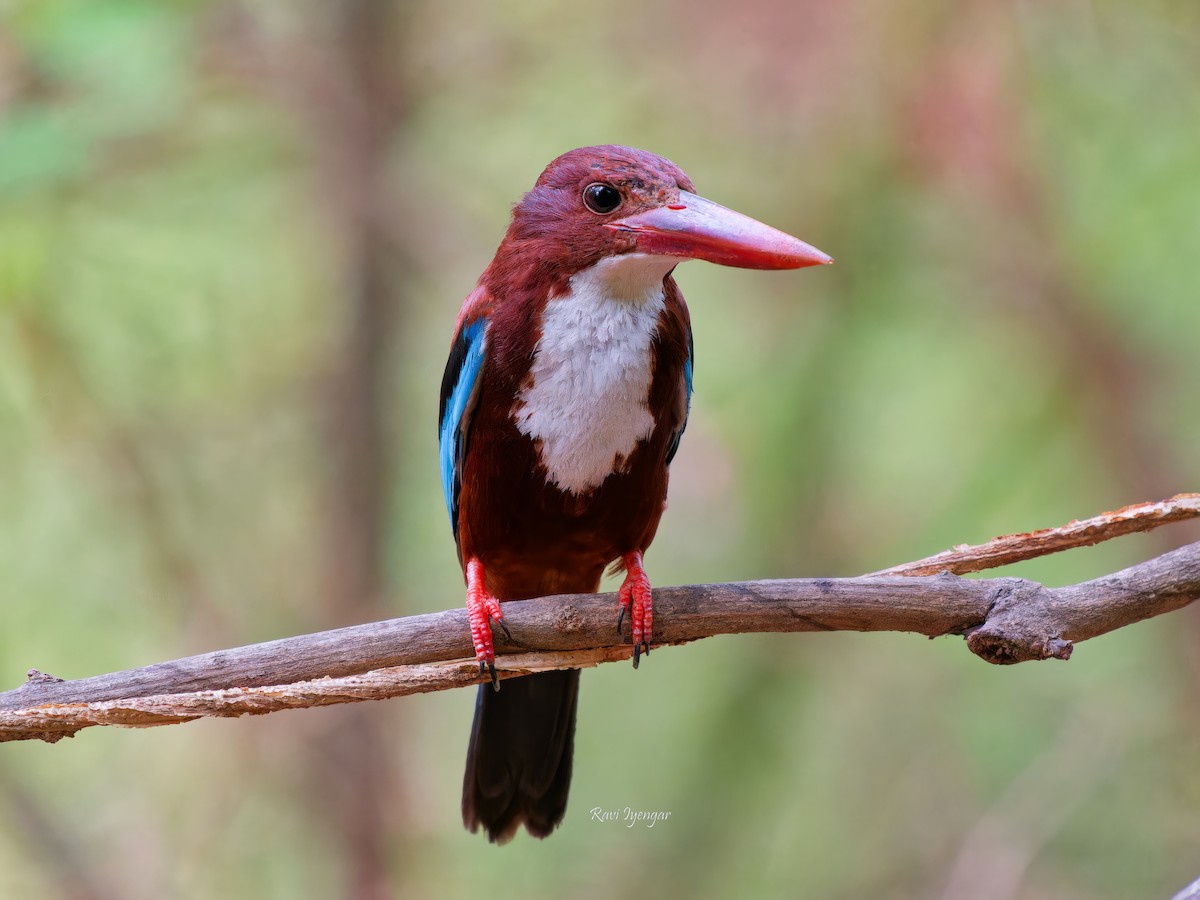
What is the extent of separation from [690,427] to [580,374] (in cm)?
264

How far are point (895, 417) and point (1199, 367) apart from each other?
44.4 inches

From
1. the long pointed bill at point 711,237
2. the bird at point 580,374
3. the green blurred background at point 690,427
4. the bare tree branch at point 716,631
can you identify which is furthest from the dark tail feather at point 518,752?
the green blurred background at point 690,427

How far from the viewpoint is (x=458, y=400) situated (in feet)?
9.14

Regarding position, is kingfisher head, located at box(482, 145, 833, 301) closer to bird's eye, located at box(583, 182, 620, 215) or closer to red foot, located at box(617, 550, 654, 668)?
bird's eye, located at box(583, 182, 620, 215)

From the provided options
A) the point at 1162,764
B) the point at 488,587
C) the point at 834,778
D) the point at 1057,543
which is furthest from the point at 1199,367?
the point at 488,587

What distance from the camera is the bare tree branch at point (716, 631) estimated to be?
2158 mm

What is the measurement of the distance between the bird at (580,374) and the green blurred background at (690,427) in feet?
5.95

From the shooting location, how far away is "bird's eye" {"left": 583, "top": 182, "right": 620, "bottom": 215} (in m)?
2.59

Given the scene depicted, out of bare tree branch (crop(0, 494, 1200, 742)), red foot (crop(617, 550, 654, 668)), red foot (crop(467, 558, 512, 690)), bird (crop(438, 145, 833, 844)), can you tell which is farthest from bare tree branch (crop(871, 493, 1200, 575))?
red foot (crop(467, 558, 512, 690))

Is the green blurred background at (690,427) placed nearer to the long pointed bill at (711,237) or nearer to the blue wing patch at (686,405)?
the blue wing patch at (686,405)

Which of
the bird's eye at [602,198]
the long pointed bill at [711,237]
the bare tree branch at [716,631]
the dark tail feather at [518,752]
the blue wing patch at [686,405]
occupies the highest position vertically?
the bird's eye at [602,198]

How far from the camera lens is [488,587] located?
9.73 feet

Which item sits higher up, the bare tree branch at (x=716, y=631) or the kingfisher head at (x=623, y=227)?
the kingfisher head at (x=623, y=227)

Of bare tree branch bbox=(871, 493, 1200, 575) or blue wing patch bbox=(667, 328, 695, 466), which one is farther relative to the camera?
blue wing patch bbox=(667, 328, 695, 466)
